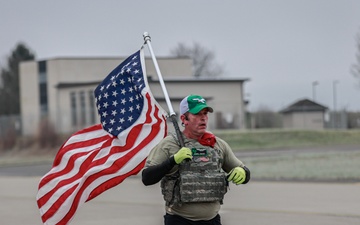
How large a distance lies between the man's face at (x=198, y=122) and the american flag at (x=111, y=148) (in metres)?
1.03

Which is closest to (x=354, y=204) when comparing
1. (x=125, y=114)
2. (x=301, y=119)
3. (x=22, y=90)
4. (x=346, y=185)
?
(x=346, y=185)

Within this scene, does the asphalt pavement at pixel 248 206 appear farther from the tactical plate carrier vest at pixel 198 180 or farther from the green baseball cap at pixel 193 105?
the green baseball cap at pixel 193 105

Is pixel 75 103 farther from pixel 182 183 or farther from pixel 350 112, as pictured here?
pixel 182 183

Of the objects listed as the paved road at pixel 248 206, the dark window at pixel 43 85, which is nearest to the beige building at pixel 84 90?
the dark window at pixel 43 85

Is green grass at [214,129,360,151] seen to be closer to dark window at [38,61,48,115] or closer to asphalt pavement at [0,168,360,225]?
dark window at [38,61,48,115]

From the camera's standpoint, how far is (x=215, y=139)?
5.42m

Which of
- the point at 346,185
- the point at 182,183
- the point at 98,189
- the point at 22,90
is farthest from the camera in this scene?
the point at 22,90

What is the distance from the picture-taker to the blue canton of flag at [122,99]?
638 cm

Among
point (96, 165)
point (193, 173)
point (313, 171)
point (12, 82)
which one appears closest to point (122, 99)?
point (96, 165)

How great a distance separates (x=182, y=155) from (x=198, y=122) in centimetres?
36

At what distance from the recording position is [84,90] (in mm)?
55938

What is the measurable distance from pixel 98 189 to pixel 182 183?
138cm

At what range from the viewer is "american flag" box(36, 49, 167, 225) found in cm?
630

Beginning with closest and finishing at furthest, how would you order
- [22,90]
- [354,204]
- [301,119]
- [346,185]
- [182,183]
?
[182,183]
[354,204]
[346,185]
[301,119]
[22,90]
